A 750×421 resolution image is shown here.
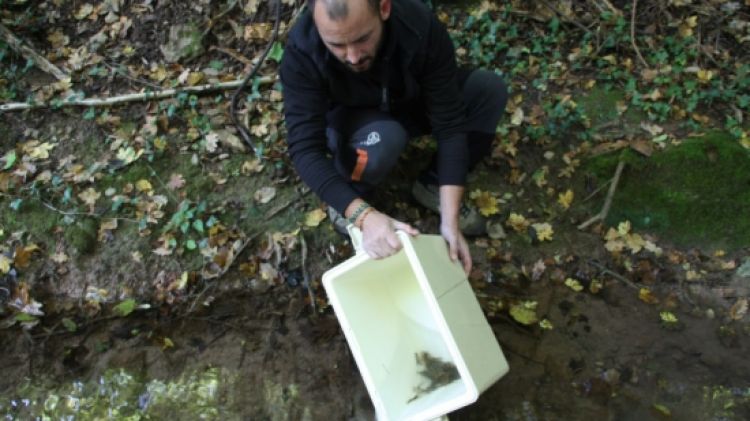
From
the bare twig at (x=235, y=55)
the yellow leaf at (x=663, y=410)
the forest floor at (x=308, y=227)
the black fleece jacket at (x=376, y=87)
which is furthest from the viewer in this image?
the bare twig at (x=235, y=55)

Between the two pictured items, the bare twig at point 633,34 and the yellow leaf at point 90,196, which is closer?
the yellow leaf at point 90,196

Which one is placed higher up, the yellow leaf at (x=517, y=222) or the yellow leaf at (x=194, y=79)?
the yellow leaf at (x=194, y=79)

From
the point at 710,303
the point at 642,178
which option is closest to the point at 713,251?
the point at 710,303

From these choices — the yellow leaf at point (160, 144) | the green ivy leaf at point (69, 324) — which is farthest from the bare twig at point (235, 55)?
the green ivy leaf at point (69, 324)

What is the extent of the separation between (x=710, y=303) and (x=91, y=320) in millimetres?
3468

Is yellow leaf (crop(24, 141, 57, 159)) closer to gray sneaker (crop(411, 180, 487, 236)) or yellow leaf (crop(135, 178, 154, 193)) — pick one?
yellow leaf (crop(135, 178, 154, 193))

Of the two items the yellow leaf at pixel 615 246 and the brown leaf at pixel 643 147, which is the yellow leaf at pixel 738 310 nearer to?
the yellow leaf at pixel 615 246

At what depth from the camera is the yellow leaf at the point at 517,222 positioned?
10.3ft

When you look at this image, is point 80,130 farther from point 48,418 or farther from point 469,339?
point 469,339

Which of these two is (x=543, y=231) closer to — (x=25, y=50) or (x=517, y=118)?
(x=517, y=118)

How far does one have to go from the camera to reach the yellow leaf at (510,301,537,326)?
2.81 meters

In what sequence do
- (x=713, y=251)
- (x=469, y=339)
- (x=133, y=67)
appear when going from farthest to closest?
(x=133, y=67), (x=713, y=251), (x=469, y=339)

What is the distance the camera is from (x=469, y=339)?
2043mm

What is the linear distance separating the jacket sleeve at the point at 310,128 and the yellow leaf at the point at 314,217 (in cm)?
81
